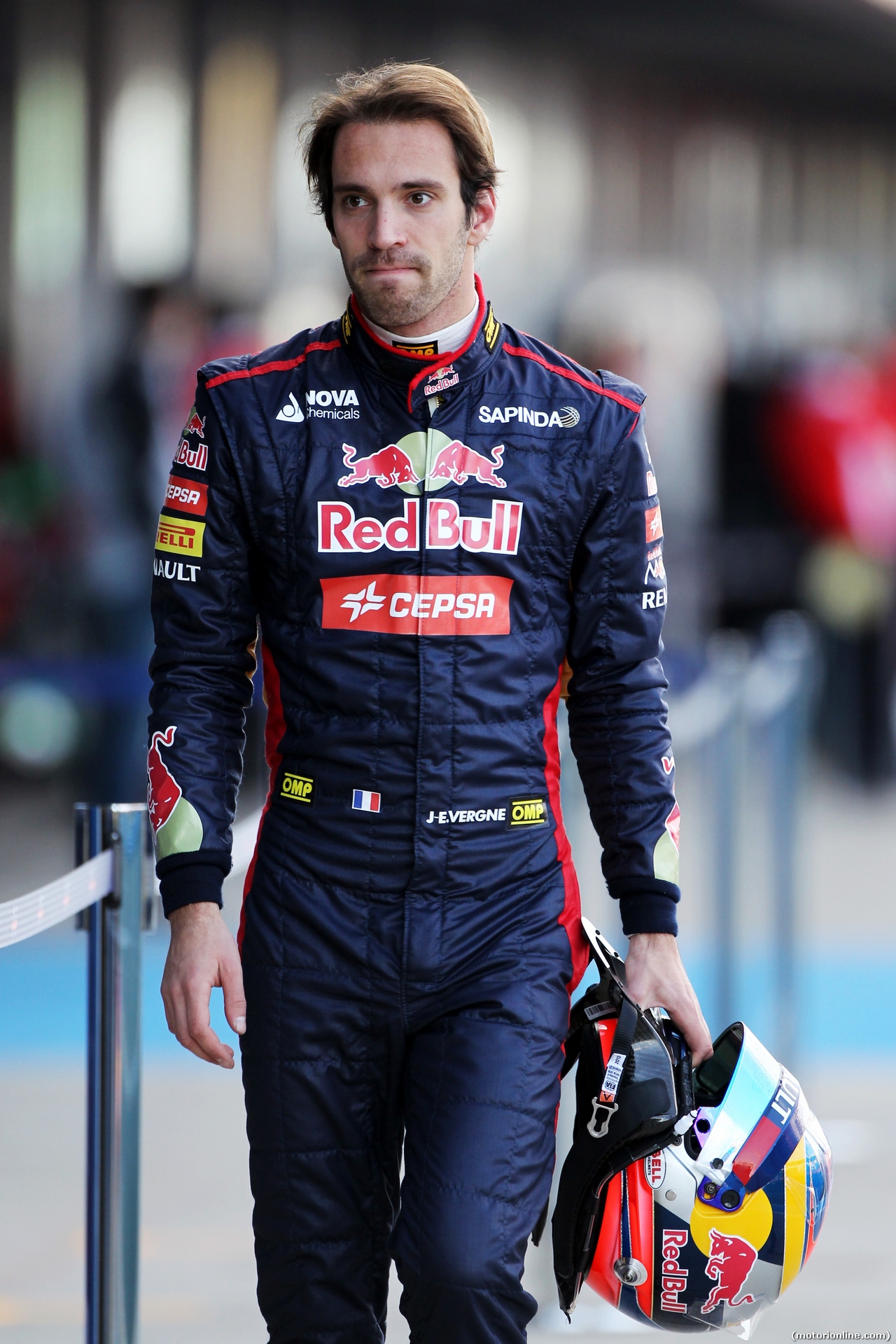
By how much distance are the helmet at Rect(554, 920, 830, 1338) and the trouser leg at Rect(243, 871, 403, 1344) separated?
0.83 feet

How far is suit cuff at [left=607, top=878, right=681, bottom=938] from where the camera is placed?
7.74ft

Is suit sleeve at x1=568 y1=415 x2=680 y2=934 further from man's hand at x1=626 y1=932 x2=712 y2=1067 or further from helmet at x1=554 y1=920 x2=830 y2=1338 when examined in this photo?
helmet at x1=554 y1=920 x2=830 y2=1338

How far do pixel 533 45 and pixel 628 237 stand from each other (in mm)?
1497

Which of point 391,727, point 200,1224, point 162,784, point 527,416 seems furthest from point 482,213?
point 200,1224

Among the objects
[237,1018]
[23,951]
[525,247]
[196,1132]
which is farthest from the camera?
[525,247]

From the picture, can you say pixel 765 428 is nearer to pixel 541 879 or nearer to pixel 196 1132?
pixel 196 1132

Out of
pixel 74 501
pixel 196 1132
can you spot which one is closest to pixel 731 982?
pixel 196 1132

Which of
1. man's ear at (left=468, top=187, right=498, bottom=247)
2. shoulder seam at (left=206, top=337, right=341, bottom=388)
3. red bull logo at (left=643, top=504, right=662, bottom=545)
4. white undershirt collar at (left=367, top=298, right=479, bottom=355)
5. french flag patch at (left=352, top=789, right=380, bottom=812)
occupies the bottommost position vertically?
french flag patch at (left=352, top=789, right=380, bottom=812)

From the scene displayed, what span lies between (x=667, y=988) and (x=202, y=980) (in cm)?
58

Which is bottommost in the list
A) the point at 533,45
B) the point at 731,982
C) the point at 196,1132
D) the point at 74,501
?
the point at 196,1132

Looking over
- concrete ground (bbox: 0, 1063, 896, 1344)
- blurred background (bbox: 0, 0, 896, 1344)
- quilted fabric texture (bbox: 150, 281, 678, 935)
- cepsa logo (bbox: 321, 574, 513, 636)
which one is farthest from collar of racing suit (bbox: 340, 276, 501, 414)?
concrete ground (bbox: 0, 1063, 896, 1344)

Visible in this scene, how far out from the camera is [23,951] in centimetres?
638

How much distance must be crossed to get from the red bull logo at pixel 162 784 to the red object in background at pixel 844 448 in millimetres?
8659

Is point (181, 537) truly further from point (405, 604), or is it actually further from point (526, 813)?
point (526, 813)
